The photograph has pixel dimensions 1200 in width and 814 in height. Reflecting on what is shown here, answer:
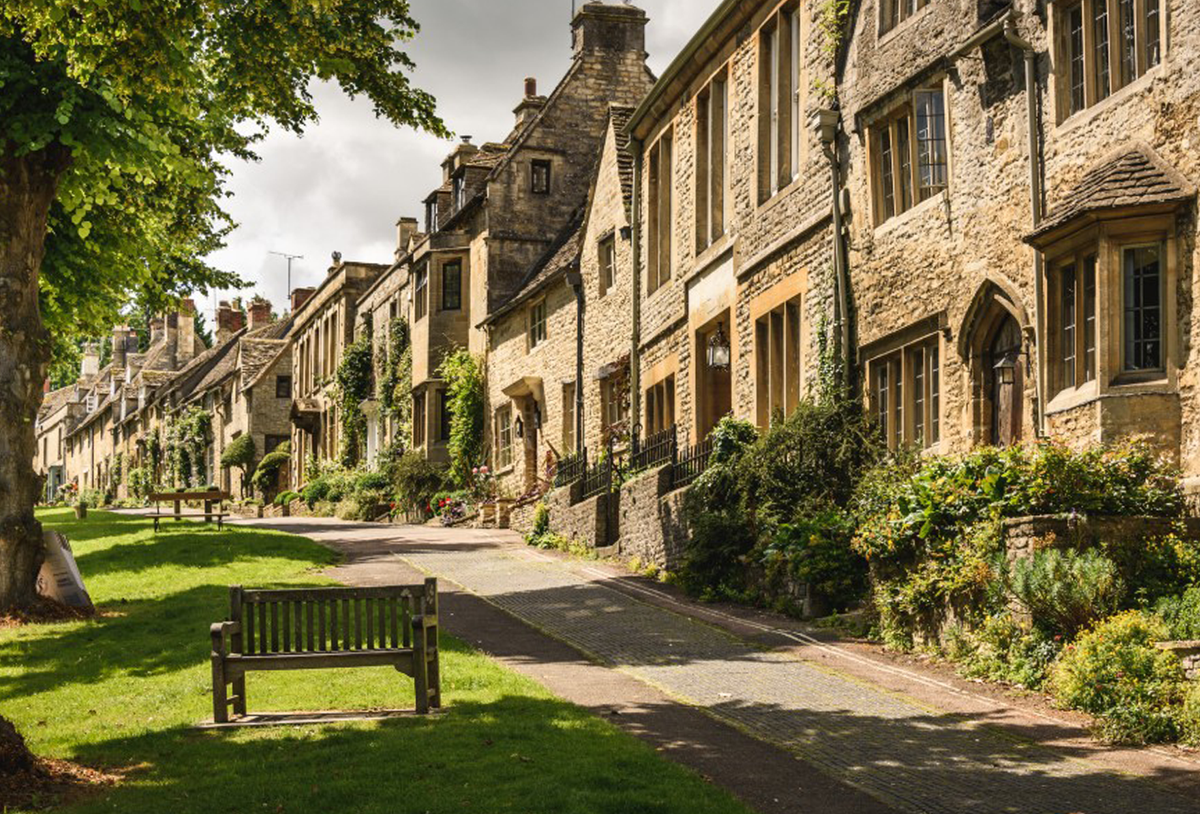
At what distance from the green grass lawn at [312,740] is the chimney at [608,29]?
2675 cm

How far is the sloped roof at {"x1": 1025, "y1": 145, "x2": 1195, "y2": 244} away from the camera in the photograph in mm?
13695

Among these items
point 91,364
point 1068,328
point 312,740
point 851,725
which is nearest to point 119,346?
point 91,364

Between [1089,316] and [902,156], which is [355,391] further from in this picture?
[1089,316]

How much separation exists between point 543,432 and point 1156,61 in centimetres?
2404

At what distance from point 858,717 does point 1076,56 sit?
27.1ft

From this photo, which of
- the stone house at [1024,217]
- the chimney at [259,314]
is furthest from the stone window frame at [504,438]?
the chimney at [259,314]

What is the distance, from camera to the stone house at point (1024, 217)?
45.7 ft

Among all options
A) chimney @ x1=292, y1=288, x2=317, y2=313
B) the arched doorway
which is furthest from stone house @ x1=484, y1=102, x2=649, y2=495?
chimney @ x1=292, y1=288, x2=317, y2=313

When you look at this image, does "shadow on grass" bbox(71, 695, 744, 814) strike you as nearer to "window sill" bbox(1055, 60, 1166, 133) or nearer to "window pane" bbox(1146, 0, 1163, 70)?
"window sill" bbox(1055, 60, 1166, 133)

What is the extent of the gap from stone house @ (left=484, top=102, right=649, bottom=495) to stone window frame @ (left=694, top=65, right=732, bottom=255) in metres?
4.26

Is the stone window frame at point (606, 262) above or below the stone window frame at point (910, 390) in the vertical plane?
above

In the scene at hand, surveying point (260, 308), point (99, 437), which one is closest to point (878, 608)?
point (260, 308)

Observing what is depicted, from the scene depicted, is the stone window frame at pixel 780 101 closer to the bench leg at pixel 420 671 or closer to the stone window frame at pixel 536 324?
the bench leg at pixel 420 671

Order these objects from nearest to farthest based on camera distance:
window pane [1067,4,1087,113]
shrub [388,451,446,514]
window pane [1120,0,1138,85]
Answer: window pane [1120,0,1138,85] → window pane [1067,4,1087,113] → shrub [388,451,446,514]
